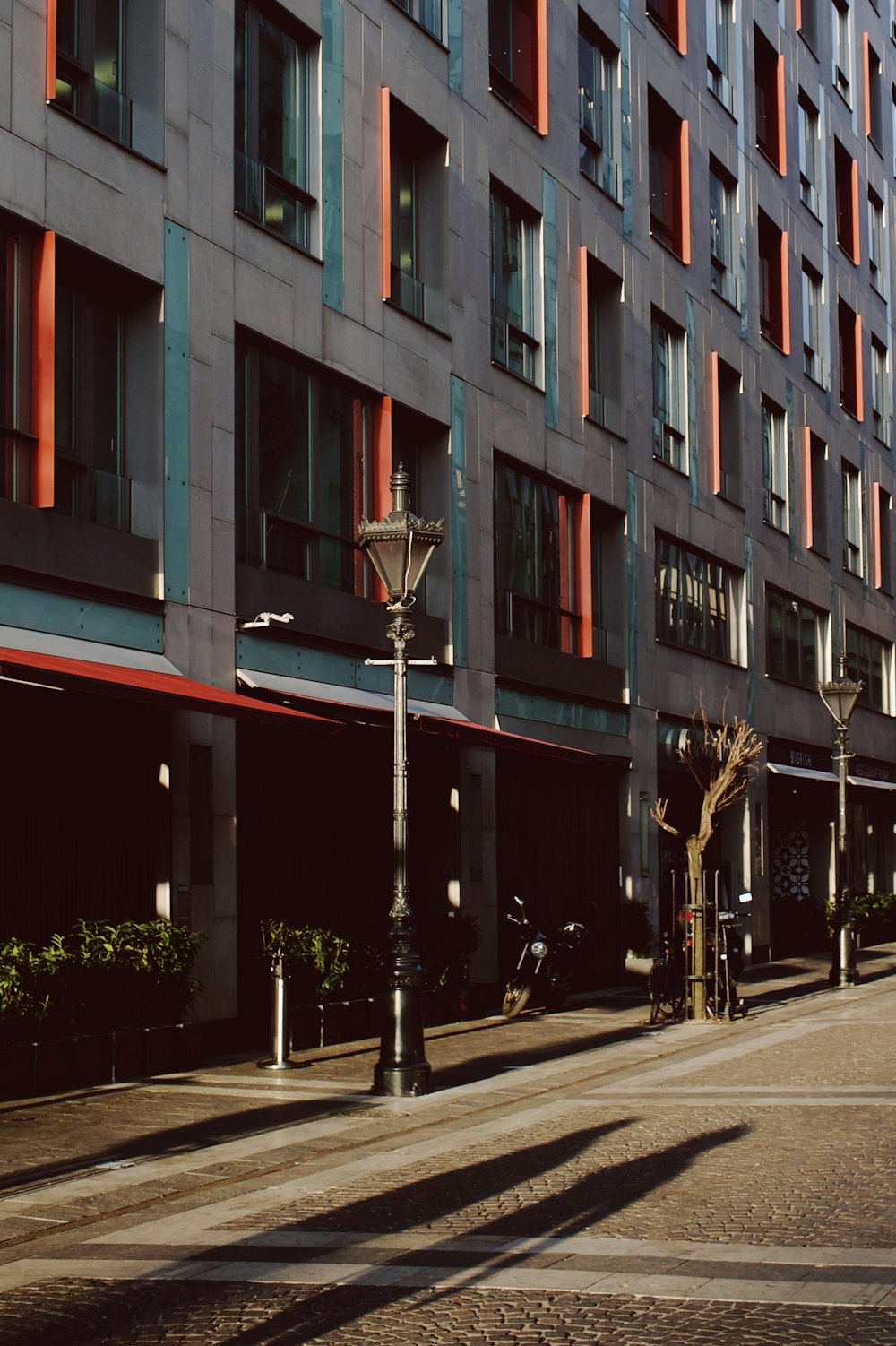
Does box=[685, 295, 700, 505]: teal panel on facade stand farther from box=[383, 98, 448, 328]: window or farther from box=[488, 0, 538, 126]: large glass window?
box=[383, 98, 448, 328]: window

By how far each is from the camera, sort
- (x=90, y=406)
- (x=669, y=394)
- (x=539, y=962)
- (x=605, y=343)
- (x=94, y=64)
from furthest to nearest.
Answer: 1. (x=669, y=394)
2. (x=605, y=343)
3. (x=539, y=962)
4. (x=94, y=64)
5. (x=90, y=406)

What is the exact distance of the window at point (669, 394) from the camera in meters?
30.7

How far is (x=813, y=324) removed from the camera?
41406 millimetres

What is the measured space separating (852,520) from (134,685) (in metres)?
32.9

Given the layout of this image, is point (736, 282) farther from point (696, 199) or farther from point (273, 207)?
point (273, 207)

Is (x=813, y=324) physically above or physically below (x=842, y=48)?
below

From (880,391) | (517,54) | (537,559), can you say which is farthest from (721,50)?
(537,559)

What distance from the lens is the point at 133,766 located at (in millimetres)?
16391

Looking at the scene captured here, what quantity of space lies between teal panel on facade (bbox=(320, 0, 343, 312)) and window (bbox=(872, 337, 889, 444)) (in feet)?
93.9

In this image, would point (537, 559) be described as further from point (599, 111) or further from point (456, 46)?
point (599, 111)

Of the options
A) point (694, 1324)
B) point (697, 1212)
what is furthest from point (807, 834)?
point (694, 1324)

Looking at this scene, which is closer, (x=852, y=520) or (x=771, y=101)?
(x=771, y=101)

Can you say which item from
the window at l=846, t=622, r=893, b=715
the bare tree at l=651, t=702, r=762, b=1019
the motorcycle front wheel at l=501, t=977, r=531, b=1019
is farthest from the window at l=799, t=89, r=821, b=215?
the motorcycle front wheel at l=501, t=977, r=531, b=1019

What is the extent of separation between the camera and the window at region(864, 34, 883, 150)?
4744 centimetres
